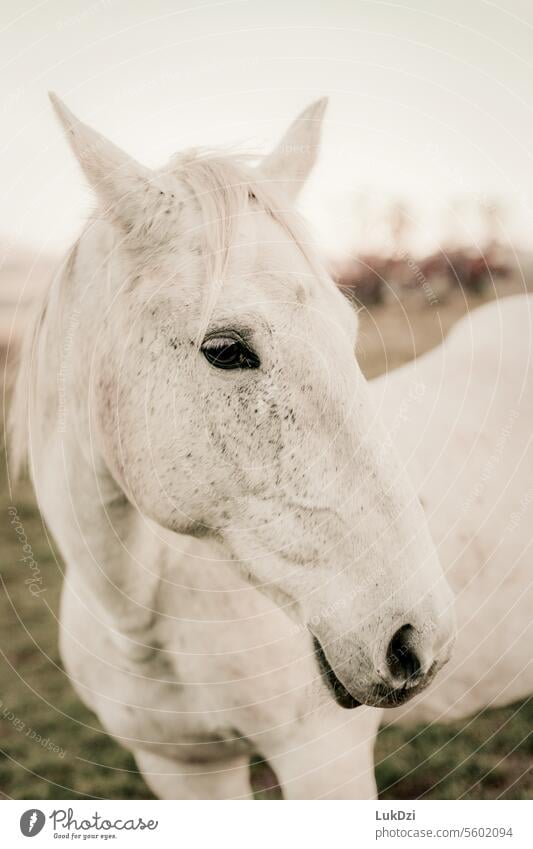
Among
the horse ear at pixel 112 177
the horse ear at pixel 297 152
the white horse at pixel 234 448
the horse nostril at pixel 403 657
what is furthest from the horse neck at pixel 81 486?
the horse nostril at pixel 403 657

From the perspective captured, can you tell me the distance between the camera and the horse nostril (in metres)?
0.98

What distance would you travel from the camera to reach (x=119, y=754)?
82.2 inches

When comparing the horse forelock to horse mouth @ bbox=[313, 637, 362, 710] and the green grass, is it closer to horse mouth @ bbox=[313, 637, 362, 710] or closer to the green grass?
horse mouth @ bbox=[313, 637, 362, 710]

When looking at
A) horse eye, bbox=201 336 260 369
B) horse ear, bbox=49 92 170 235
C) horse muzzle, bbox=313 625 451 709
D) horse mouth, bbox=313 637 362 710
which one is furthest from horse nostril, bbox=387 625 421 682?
horse ear, bbox=49 92 170 235

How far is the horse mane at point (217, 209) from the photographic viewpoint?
101cm

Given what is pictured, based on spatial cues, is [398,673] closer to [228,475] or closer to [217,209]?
[228,475]

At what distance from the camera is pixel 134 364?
105 cm

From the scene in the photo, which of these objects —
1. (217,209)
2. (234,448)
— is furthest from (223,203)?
(234,448)

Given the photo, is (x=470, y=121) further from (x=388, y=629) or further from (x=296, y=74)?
(x=388, y=629)

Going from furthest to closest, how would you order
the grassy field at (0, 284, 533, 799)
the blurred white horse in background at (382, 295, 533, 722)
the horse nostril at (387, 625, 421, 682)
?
the grassy field at (0, 284, 533, 799), the blurred white horse in background at (382, 295, 533, 722), the horse nostril at (387, 625, 421, 682)

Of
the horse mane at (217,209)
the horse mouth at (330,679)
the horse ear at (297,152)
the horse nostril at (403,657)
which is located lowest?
the horse mouth at (330,679)

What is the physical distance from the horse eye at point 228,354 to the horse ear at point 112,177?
0.21 meters

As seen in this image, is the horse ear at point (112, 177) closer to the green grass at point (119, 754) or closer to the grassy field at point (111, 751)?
the grassy field at point (111, 751)
